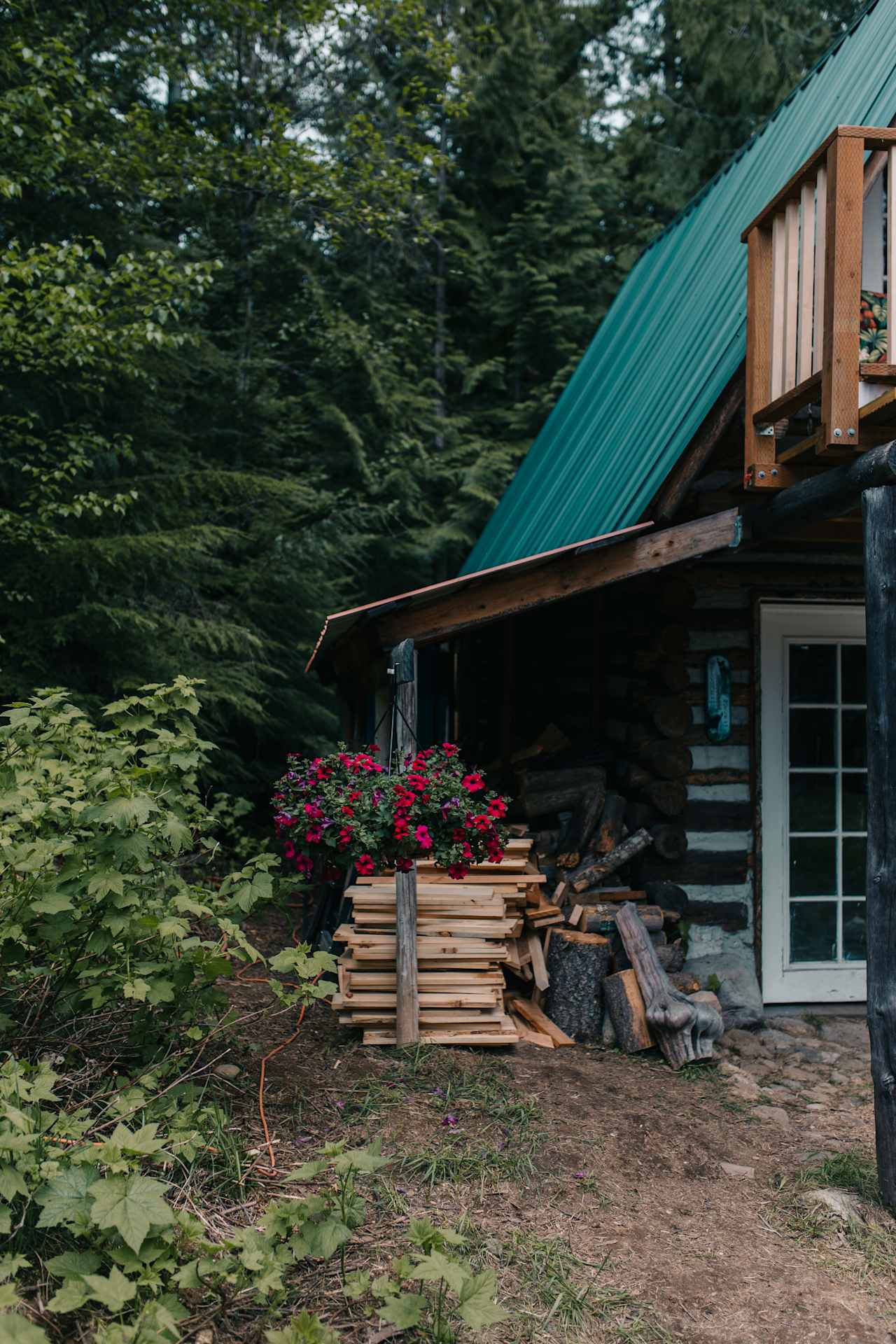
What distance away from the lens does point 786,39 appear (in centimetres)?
1390

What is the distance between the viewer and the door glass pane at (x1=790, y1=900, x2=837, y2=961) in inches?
249

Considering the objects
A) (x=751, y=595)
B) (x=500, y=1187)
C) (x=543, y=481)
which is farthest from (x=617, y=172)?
(x=500, y=1187)

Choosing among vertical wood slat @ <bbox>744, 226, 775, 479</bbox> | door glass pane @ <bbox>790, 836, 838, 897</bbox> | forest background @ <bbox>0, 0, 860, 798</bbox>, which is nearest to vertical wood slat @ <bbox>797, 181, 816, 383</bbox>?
vertical wood slat @ <bbox>744, 226, 775, 479</bbox>

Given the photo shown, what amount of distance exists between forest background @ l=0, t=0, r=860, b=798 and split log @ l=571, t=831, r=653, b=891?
3.00 metres

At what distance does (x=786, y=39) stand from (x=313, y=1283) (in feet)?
52.3

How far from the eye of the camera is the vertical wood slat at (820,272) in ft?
13.2

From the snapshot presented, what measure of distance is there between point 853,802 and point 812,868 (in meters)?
0.52

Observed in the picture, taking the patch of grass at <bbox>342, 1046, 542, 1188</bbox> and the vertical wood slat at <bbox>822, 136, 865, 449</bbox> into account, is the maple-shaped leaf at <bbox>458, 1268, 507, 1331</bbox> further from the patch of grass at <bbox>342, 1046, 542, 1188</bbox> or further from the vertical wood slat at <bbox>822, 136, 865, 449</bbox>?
the vertical wood slat at <bbox>822, 136, 865, 449</bbox>

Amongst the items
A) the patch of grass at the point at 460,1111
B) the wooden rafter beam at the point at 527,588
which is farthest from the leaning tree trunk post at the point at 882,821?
the wooden rafter beam at the point at 527,588

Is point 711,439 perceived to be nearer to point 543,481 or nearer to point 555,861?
point 555,861

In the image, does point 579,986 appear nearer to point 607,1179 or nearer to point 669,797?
point 669,797

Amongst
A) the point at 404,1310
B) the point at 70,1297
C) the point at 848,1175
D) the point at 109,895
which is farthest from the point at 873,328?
the point at 70,1297

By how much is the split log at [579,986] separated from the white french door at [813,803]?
1290 mm

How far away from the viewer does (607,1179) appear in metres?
3.87
